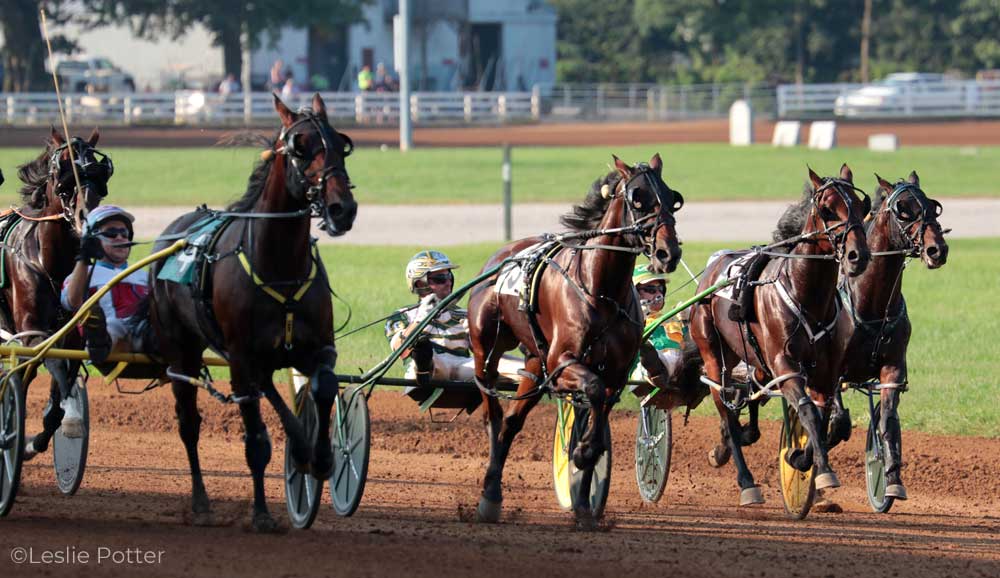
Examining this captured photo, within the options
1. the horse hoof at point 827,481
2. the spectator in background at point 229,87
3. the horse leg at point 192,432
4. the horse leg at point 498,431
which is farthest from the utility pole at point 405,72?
the horse hoof at point 827,481

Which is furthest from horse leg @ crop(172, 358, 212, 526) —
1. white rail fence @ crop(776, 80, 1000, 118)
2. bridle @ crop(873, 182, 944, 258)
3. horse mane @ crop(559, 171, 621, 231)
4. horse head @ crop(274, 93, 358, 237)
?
white rail fence @ crop(776, 80, 1000, 118)

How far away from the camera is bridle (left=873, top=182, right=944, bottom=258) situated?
8.47 meters

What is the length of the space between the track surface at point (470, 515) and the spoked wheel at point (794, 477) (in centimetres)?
11

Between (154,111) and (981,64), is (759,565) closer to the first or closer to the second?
(154,111)

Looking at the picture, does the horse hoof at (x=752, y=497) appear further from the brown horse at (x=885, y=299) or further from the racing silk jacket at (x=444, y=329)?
the racing silk jacket at (x=444, y=329)

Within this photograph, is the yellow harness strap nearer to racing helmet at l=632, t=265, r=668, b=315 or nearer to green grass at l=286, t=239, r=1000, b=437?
racing helmet at l=632, t=265, r=668, b=315

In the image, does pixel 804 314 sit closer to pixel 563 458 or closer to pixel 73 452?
pixel 563 458

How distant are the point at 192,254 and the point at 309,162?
104 centimetres

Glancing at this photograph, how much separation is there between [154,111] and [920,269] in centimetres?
3021

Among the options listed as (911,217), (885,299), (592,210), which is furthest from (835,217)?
(592,210)

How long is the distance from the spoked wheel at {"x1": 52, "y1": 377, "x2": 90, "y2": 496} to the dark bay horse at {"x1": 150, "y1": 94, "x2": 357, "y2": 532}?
4.30 ft

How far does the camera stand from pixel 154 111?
45344 mm

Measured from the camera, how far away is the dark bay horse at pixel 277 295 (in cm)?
706

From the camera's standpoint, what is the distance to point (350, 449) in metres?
7.77
